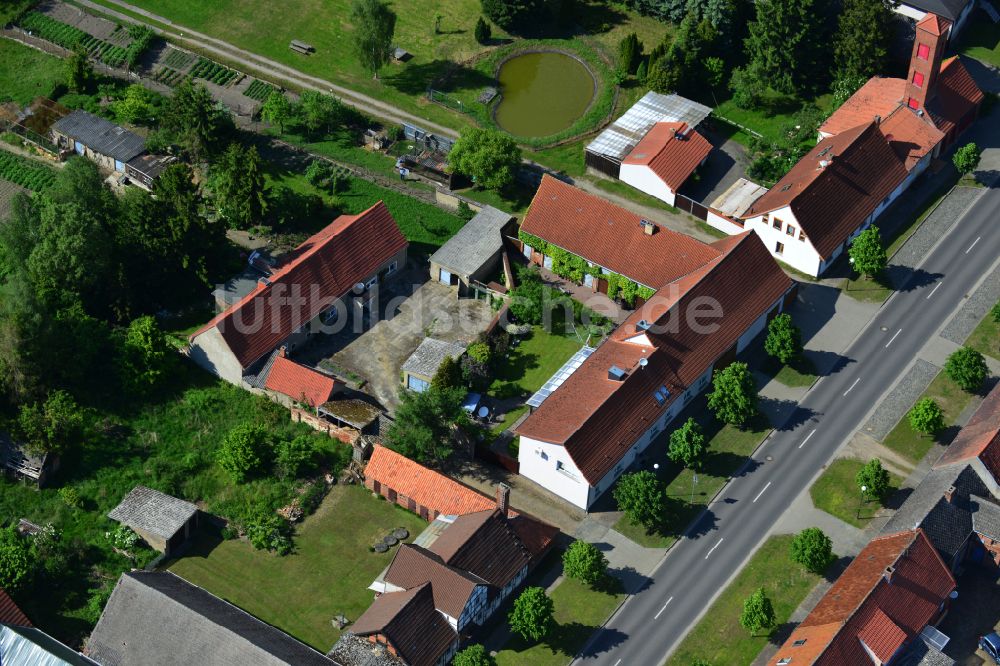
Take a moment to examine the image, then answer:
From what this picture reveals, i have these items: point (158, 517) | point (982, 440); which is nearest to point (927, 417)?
point (982, 440)

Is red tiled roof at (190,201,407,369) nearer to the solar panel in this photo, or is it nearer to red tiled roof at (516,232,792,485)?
the solar panel

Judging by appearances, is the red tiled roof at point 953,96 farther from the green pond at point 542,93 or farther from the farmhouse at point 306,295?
the farmhouse at point 306,295

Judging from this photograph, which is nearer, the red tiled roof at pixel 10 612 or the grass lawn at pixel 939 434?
the red tiled roof at pixel 10 612

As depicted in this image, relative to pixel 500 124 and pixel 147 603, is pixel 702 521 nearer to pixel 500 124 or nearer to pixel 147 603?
pixel 147 603

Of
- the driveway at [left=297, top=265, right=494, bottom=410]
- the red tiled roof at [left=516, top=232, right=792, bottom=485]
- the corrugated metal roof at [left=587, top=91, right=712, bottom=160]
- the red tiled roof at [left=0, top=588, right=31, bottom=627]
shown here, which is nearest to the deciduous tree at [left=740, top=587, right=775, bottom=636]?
the red tiled roof at [left=516, top=232, right=792, bottom=485]

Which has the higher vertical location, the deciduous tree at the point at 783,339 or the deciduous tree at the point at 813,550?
the deciduous tree at the point at 783,339

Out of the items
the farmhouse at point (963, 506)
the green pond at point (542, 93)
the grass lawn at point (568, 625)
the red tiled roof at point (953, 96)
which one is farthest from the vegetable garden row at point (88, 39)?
the farmhouse at point (963, 506)

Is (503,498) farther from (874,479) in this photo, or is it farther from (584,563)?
(874,479)
